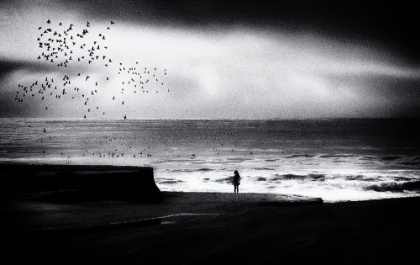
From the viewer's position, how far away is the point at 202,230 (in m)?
7.93

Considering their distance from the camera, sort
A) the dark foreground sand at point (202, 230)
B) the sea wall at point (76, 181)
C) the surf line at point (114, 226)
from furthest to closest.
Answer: the sea wall at point (76, 181)
the surf line at point (114, 226)
the dark foreground sand at point (202, 230)

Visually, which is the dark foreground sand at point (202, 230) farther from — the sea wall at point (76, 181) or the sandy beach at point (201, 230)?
the sea wall at point (76, 181)

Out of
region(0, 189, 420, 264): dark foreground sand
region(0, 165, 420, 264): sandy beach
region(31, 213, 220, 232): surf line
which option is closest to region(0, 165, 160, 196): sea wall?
region(0, 165, 420, 264): sandy beach

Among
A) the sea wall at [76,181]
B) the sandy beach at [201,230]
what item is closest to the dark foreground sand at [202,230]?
the sandy beach at [201,230]

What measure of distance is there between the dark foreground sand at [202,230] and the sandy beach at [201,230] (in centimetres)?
1

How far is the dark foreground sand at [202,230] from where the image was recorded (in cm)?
601

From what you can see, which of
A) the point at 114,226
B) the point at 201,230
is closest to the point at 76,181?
the point at 114,226

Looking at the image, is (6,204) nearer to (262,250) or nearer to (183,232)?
(183,232)

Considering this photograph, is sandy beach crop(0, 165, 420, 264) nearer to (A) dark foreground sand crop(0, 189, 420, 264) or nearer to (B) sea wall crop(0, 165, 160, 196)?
(A) dark foreground sand crop(0, 189, 420, 264)

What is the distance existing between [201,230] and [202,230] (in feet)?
0.06

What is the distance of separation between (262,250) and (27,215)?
471cm

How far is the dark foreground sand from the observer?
601 cm

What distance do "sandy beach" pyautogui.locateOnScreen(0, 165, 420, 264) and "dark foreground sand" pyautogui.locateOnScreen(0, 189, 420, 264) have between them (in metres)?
0.01

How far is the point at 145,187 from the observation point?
12.6 m
